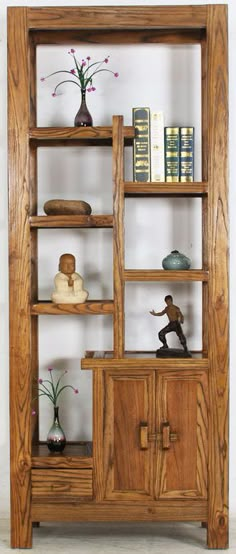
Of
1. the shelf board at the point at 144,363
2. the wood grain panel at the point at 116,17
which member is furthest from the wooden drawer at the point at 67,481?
the wood grain panel at the point at 116,17

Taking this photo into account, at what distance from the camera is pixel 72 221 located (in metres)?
3.01

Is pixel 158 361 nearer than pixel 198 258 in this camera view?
Yes

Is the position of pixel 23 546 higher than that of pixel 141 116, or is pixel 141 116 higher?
pixel 141 116

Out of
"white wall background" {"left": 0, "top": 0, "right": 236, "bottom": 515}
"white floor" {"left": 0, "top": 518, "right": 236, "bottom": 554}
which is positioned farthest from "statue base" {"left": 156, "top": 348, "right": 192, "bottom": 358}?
"white floor" {"left": 0, "top": 518, "right": 236, "bottom": 554}

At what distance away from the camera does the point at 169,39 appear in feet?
10.6

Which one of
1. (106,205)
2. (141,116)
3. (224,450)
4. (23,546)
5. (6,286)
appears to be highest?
(141,116)

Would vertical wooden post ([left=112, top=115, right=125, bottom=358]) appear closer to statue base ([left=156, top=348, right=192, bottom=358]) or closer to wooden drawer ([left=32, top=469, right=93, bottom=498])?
statue base ([left=156, top=348, right=192, bottom=358])

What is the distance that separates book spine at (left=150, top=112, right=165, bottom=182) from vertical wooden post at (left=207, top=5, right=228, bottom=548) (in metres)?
0.19

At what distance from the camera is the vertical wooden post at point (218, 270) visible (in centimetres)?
298

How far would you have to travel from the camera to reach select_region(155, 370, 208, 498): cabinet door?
300 centimetres

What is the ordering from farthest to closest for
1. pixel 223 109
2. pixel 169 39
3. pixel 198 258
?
pixel 198 258, pixel 169 39, pixel 223 109

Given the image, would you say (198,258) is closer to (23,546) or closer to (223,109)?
(223,109)
